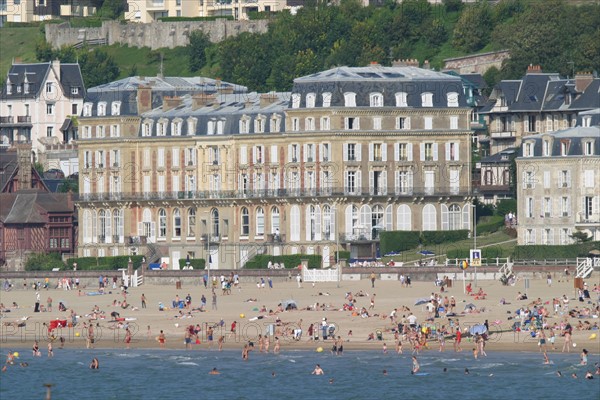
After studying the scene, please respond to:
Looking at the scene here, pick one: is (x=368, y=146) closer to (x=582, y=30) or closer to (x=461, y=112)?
(x=461, y=112)

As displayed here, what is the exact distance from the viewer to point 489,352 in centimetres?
13238

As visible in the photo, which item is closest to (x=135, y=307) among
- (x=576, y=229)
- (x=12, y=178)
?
A: (x=576, y=229)

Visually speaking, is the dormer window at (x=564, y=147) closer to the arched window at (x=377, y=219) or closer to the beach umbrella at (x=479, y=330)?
the arched window at (x=377, y=219)

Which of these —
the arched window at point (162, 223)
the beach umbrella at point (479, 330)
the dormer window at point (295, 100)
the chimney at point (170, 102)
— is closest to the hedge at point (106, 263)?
the arched window at point (162, 223)

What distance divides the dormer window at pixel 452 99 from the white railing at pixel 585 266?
20.8 metres

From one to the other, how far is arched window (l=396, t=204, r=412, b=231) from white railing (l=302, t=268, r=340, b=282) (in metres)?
10.9

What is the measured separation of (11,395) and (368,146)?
159 ft

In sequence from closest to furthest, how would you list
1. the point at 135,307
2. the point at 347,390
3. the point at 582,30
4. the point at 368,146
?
1. the point at 347,390
2. the point at 135,307
3. the point at 368,146
4. the point at 582,30

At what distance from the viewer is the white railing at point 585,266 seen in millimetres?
153875

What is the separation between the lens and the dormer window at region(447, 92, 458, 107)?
571 ft

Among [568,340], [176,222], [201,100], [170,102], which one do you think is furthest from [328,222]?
[568,340]

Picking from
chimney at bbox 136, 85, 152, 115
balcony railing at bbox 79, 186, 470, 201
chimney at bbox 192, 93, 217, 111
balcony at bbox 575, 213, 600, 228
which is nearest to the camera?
balcony at bbox 575, 213, 600, 228

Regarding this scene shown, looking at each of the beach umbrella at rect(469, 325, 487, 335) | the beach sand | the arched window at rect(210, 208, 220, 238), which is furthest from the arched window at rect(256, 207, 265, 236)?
the beach umbrella at rect(469, 325, 487, 335)

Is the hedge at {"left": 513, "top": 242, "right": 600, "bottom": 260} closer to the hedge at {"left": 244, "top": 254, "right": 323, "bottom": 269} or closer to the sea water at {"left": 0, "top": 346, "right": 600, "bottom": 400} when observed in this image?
the hedge at {"left": 244, "top": 254, "right": 323, "bottom": 269}
